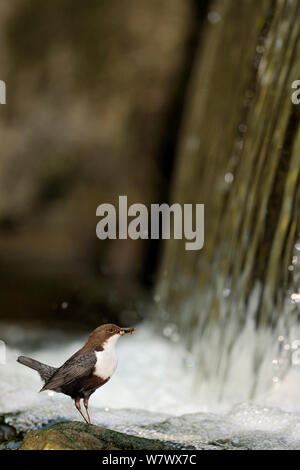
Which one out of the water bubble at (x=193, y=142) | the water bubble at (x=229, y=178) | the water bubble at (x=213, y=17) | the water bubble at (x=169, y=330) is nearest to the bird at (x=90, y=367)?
the water bubble at (x=229, y=178)

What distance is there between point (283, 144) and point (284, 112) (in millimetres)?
155

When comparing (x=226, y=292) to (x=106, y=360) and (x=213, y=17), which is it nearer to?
(x=106, y=360)

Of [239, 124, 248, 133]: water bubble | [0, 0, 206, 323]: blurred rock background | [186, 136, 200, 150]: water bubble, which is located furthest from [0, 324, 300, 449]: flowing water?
[0, 0, 206, 323]: blurred rock background

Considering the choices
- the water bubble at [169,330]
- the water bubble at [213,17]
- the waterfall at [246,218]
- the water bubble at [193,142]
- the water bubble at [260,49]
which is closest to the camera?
the waterfall at [246,218]

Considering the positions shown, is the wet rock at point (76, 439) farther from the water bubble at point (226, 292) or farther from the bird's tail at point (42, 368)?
the water bubble at point (226, 292)

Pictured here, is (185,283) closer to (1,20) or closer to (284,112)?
(284,112)

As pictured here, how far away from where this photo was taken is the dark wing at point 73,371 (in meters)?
1.43

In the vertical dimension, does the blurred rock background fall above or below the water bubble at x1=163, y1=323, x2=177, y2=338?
above

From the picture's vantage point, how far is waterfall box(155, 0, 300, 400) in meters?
2.60

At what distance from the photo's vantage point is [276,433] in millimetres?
1968

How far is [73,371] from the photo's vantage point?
4.72 ft

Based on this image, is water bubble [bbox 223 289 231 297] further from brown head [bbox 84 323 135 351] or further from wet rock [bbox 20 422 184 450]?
brown head [bbox 84 323 135 351]

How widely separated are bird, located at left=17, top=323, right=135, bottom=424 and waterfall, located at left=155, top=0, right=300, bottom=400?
3.76ft
